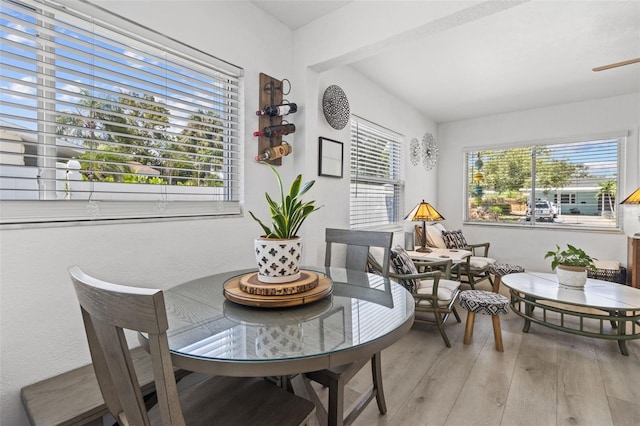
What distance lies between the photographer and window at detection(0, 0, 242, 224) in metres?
1.30

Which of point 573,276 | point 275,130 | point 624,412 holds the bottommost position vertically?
point 624,412

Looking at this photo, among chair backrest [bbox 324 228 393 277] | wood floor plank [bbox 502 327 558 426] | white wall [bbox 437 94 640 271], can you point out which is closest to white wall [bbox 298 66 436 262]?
chair backrest [bbox 324 228 393 277]

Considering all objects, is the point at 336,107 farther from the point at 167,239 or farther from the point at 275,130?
the point at 167,239

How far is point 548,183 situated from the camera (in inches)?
188

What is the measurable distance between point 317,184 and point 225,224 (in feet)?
3.03

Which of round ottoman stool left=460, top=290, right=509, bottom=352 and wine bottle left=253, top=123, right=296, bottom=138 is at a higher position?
wine bottle left=253, top=123, right=296, bottom=138

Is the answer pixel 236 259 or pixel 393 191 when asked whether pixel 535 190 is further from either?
pixel 236 259

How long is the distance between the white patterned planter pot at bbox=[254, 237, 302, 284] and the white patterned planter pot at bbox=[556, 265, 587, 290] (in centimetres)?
257

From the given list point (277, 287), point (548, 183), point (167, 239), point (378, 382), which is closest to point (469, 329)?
point (378, 382)

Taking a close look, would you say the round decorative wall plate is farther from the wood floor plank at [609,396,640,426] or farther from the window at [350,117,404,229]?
the wood floor plank at [609,396,640,426]

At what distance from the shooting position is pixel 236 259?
217cm

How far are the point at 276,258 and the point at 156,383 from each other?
0.66 metres

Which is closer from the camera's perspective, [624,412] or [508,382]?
[624,412]

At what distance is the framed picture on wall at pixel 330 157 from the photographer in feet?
8.90
